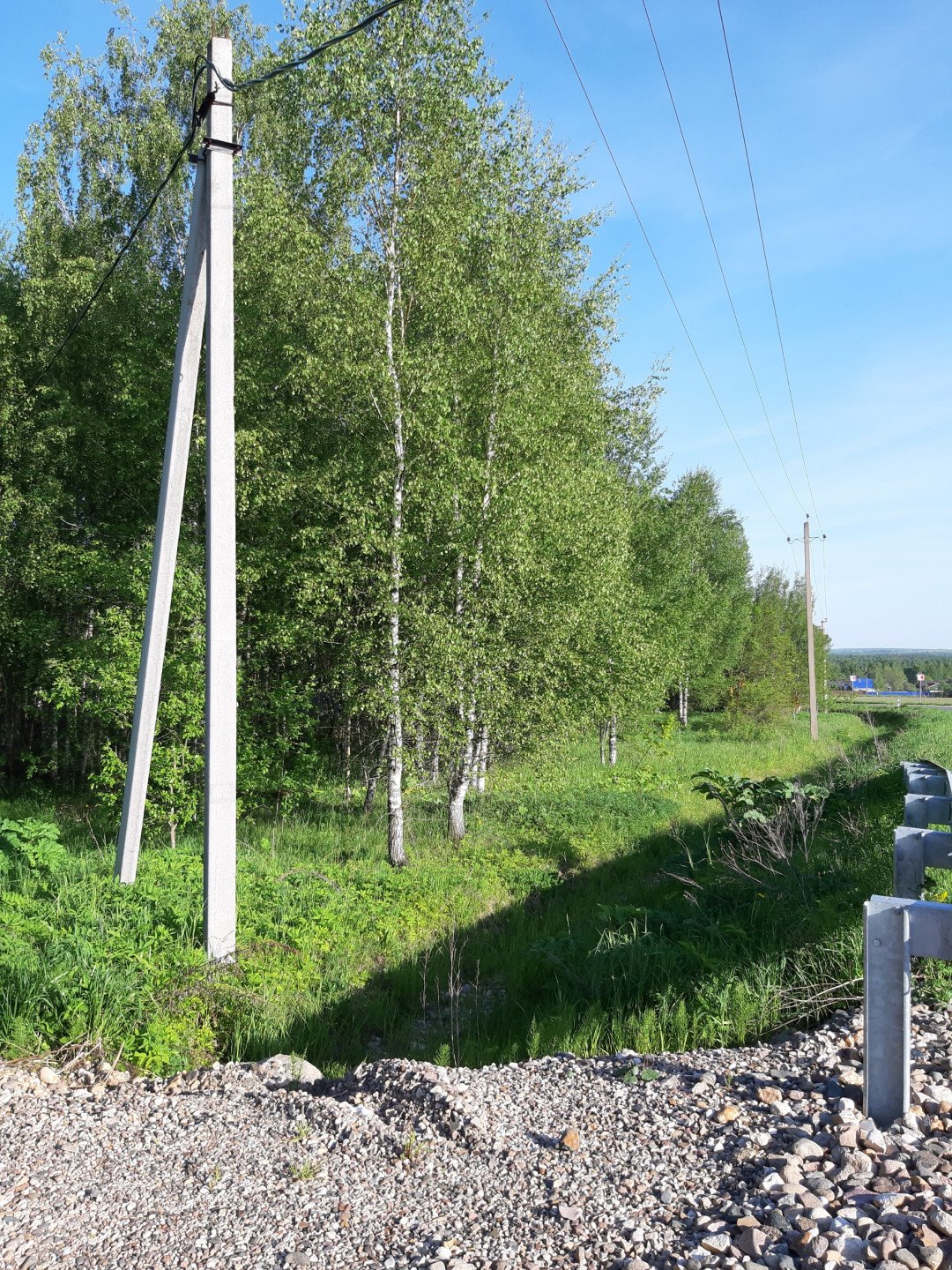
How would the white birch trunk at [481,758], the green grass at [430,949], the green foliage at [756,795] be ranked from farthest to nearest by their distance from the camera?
1. the white birch trunk at [481,758]
2. the green foliage at [756,795]
3. the green grass at [430,949]

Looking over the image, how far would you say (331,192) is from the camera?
10.9m

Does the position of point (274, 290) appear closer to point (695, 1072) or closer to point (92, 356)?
point (92, 356)

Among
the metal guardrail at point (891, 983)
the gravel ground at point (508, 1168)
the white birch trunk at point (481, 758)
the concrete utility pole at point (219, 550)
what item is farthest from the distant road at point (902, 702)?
the metal guardrail at point (891, 983)

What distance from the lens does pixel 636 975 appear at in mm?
5504

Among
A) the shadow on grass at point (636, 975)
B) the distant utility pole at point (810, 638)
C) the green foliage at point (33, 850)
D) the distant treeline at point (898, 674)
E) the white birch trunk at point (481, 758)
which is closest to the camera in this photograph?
the shadow on grass at point (636, 975)

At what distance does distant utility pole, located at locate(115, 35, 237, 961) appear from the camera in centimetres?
585

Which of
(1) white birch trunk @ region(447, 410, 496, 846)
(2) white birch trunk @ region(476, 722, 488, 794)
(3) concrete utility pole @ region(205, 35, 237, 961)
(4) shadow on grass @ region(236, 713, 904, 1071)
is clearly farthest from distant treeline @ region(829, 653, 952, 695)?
(3) concrete utility pole @ region(205, 35, 237, 961)

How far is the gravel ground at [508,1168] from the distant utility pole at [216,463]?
187cm

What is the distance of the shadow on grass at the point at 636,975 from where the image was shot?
4.56 metres

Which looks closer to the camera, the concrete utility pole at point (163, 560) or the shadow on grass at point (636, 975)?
the shadow on grass at point (636, 975)

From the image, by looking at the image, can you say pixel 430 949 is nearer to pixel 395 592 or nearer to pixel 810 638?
pixel 395 592

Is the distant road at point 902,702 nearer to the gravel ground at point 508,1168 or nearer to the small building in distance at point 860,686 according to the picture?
the small building in distance at point 860,686

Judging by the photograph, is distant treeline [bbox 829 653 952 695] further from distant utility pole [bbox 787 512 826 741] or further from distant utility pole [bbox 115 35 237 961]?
distant utility pole [bbox 115 35 237 961]

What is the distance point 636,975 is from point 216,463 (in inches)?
181
